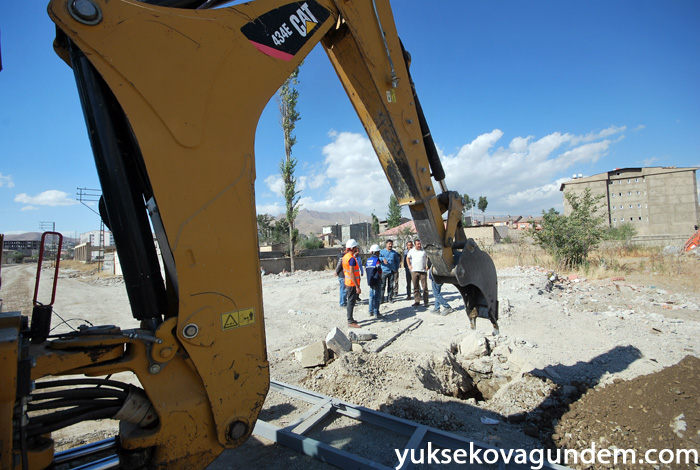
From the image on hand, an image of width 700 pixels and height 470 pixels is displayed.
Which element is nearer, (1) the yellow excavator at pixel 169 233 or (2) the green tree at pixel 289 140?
(1) the yellow excavator at pixel 169 233

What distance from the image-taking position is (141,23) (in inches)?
63.6

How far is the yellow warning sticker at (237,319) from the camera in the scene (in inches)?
67.3

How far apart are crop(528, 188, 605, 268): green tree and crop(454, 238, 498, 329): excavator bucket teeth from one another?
12433mm

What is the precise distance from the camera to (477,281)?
3422 millimetres

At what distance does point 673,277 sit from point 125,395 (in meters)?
15.6

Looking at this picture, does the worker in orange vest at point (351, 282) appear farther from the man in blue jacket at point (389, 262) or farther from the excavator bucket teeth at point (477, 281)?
the excavator bucket teeth at point (477, 281)

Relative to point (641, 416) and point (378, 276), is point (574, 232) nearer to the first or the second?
point (378, 276)

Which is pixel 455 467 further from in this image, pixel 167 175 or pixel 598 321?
pixel 598 321

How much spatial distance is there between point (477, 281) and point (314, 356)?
2657 mm

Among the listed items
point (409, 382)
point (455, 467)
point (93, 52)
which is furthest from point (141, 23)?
point (409, 382)

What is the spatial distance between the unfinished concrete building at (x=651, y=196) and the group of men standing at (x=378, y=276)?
40.8 metres

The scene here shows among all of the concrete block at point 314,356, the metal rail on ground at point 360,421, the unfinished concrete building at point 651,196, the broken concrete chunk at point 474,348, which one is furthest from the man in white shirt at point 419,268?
the unfinished concrete building at point 651,196

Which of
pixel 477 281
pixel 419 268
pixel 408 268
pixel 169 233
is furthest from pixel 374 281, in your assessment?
pixel 169 233

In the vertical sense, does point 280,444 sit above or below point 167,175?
below
